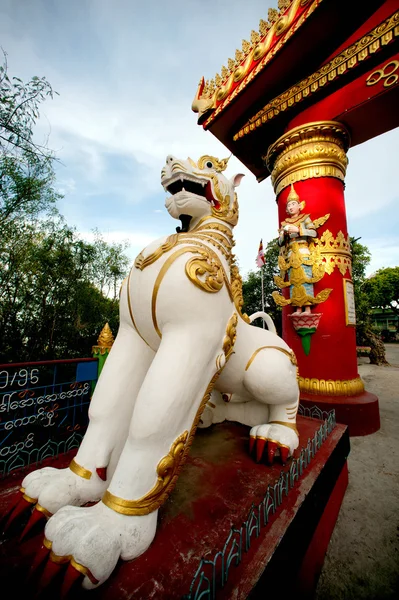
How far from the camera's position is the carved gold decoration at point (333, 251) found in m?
3.70

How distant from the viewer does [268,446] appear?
4.73ft

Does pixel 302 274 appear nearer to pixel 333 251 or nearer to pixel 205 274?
pixel 333 251

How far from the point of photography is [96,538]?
743mm

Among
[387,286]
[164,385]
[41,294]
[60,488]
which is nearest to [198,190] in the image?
[164,385]

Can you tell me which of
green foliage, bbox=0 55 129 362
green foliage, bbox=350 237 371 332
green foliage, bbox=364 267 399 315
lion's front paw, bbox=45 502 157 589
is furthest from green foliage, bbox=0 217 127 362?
green foliage, bbox=364 267 399 315

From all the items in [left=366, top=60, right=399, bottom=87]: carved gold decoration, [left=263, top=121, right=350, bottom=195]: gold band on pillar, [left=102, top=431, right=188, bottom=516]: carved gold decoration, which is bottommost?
[left=102, top=431, right=188, bottom=516]: carved gold decoration

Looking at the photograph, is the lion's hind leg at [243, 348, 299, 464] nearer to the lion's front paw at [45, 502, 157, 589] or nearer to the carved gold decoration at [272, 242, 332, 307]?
the lion's front paw at [45, 502, 157, 589]

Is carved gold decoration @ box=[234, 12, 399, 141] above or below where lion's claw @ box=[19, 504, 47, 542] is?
above

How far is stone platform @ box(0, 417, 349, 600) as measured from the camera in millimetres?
748

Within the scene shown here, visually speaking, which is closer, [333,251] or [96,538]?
[96,538]

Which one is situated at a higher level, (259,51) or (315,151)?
(259,51)

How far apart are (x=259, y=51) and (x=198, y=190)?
377 centimetres

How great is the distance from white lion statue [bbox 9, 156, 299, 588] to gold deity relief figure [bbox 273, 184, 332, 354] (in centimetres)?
234

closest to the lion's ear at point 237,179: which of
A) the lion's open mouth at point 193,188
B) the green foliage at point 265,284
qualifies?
the lion's open mouth at point 193,188
